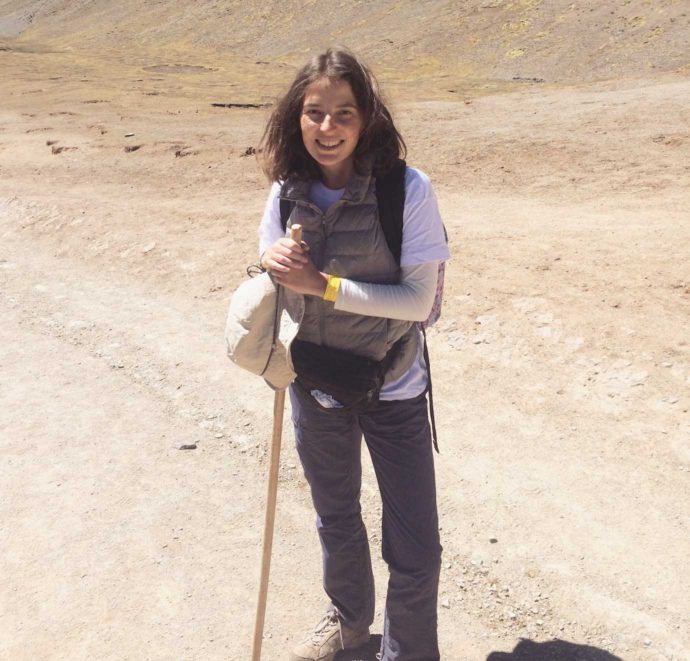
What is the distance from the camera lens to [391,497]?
2648mm

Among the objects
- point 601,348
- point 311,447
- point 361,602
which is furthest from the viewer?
point 601,348

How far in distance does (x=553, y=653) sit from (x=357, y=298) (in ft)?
5.62

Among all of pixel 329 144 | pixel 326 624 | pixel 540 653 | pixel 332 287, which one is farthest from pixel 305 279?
pixel 540 653

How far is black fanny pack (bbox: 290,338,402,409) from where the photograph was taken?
2451 millimetres

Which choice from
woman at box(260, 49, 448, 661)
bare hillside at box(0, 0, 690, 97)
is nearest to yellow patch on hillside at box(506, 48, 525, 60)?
bare hillside at box(0, 0, 690, 97)

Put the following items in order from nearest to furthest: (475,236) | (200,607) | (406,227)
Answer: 1. (406,227)
2. (200,607)
3. (475,236)

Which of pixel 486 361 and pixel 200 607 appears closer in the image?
pixel 200 607

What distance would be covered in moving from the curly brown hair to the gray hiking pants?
2.33 feet

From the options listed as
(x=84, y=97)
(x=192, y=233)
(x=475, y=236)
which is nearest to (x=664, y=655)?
(x=475, y=236)

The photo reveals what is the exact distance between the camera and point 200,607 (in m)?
3.45

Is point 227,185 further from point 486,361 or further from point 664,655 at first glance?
point 664,655

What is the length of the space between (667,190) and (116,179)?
6.85 m

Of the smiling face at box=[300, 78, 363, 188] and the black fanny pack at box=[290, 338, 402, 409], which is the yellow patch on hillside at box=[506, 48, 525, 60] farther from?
the black fanny pack at box=[290, 338, 402, 409]

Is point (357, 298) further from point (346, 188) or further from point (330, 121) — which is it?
point (330, 121)
